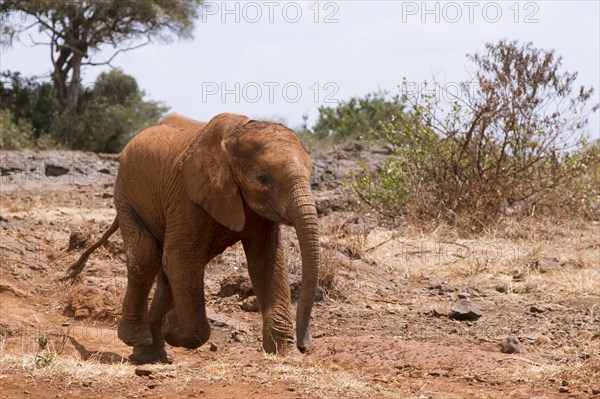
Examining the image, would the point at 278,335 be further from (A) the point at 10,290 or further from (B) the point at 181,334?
(A) the point at 10,290

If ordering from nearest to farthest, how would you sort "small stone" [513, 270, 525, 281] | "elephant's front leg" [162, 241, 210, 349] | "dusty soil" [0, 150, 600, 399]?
"dusty soil" [0, 150, 600, 399] < "elephant's front leg" [162, 241, 210, 349] < "small stone" [513, 270, 525, 281]

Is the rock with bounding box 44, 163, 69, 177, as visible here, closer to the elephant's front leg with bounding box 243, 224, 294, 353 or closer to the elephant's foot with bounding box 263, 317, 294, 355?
the elephant's front leg with bounding box 243, 224, 294, 353

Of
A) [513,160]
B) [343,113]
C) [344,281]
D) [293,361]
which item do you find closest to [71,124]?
[343,113]

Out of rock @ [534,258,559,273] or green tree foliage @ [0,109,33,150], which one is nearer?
rock @ [534,258,559,273]

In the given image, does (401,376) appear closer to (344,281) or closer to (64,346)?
(64,346)

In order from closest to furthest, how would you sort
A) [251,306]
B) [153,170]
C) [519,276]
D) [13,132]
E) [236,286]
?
1. [153,170]
2. [251,306]
3. [236,286]
4. [519,276]
5. [13,132]

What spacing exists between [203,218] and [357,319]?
262cm

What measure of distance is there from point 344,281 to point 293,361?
12.4ft

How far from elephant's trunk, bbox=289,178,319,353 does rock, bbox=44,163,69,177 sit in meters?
14.6

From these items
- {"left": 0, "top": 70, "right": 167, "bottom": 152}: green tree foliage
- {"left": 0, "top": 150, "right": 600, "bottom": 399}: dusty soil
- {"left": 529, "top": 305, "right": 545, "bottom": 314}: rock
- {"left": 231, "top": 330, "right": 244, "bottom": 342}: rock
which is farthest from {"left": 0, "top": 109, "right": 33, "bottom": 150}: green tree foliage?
{"left": 529, "top": 305, "right": 545, "bottom": 314}: rock

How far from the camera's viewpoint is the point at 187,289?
682 centimetres

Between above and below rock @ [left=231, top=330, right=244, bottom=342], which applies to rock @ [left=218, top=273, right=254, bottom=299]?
above

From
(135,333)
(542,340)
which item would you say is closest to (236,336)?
(135,333)

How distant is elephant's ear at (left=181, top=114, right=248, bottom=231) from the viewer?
6457 millimetres
